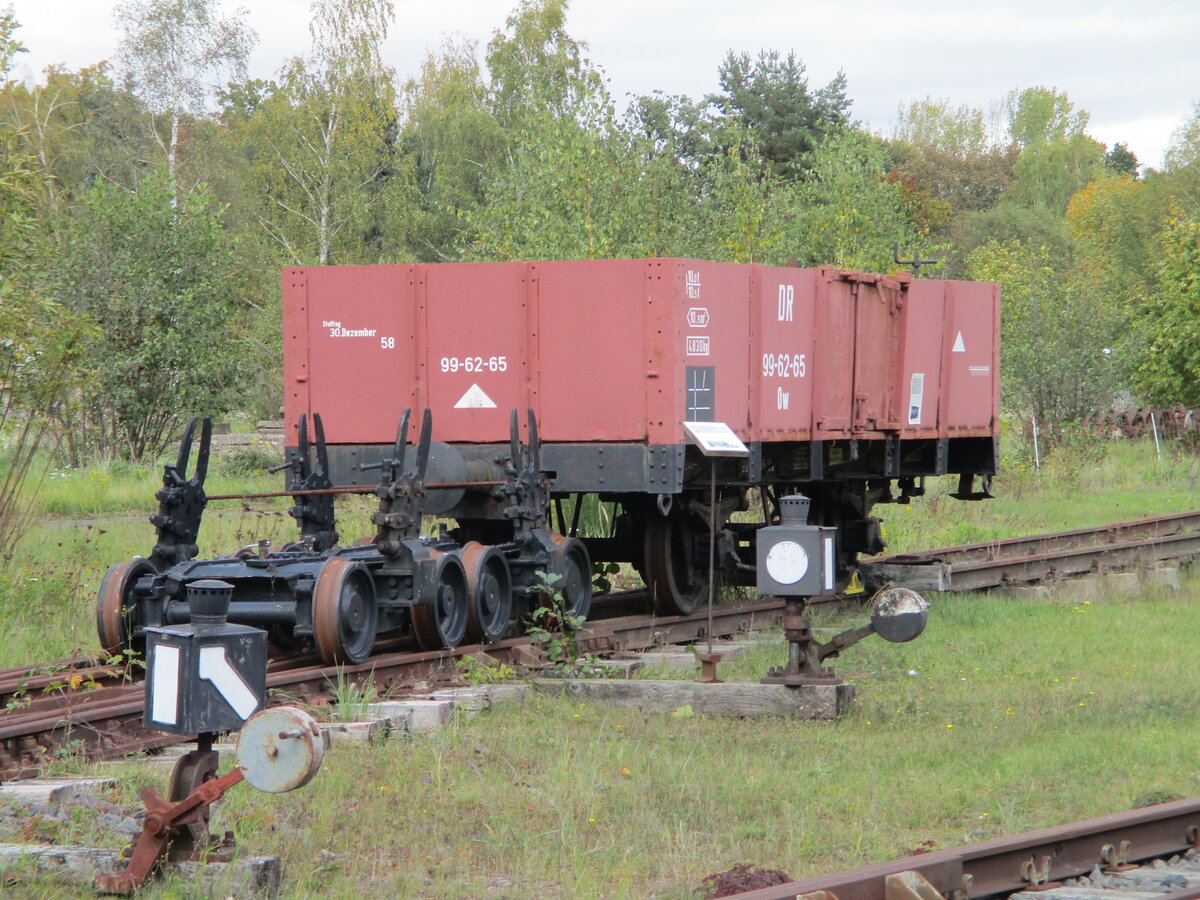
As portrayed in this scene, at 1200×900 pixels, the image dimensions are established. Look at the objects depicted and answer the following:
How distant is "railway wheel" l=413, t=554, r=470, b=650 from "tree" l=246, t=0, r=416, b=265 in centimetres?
2969

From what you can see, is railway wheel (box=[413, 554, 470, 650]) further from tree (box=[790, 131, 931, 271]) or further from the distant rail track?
tree (box=[790, 131, 931, 271])

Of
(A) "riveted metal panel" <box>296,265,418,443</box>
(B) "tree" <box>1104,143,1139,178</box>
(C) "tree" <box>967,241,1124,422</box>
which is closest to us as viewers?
(A) "riveted metal panel" <box>296,265,418,443</box>

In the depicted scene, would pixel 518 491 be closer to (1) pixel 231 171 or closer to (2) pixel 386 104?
(2) pixel 386 104

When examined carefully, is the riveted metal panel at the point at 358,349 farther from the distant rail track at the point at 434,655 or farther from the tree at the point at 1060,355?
the tree at the point at 1060,355

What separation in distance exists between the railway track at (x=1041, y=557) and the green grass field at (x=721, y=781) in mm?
3071

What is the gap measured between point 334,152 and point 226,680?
37300mm

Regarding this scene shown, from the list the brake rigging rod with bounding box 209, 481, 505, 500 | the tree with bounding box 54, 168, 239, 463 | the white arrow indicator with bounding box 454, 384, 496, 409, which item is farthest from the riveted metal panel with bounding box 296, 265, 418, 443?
the tree with bounding box 54, 168, 239, 463

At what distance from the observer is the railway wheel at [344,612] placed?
8.35 meters

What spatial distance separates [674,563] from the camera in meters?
12.2

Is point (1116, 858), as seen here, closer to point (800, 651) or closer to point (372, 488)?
point (800, 651)

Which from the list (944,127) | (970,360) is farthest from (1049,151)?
(970,360)

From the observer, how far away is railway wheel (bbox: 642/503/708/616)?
11.6m

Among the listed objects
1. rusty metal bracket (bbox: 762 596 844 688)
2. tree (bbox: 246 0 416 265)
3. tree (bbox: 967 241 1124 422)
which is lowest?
rusty metal bracket (bbox: 762 596 844 688)

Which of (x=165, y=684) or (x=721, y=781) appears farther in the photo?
(x=721, y=781)
